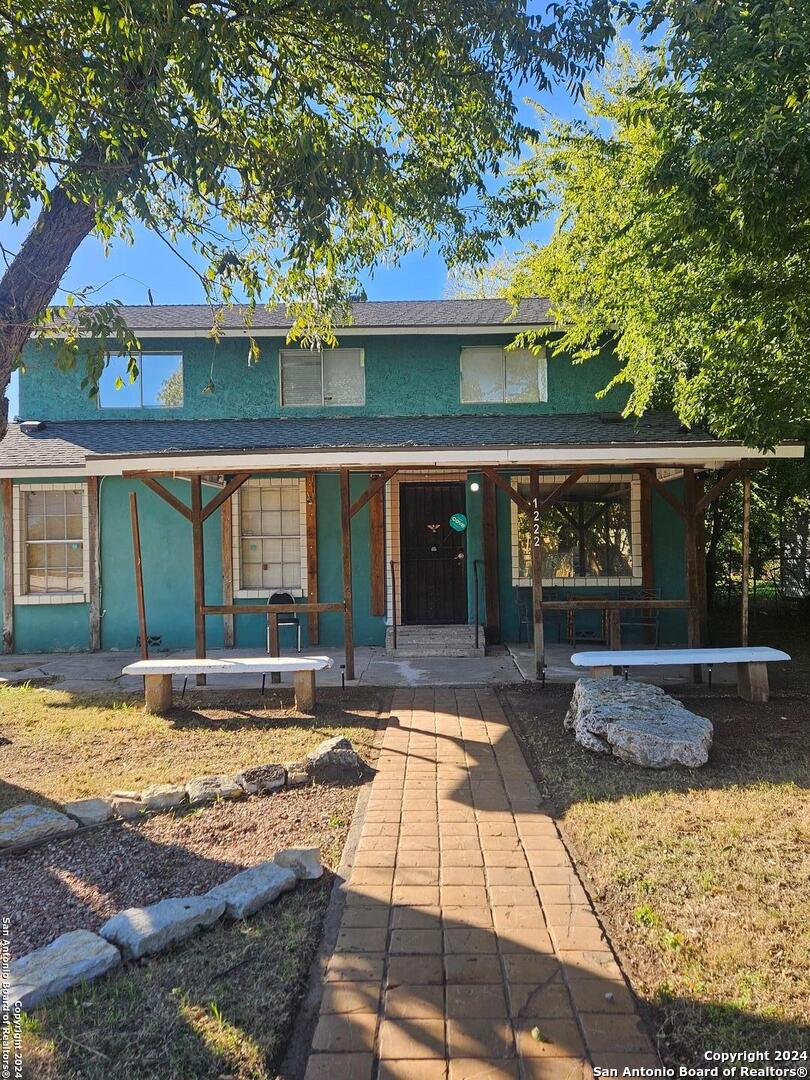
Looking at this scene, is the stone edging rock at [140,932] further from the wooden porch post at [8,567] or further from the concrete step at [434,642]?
the wooden porch post at [8,567]

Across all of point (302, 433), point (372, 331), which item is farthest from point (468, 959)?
point (372, 331)

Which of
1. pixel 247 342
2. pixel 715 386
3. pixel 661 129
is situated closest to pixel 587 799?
pixel 715 386

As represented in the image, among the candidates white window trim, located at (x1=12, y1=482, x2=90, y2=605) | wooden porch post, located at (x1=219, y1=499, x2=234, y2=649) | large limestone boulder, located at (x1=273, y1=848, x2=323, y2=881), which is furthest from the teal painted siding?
large limestone boulder, located at (x1=273, y1=848, x2=323, y2=881)

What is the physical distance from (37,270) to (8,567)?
6488 millimetres

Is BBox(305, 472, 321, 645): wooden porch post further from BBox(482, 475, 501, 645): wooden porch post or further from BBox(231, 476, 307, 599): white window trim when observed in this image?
BBox(482, 475, 501, 645): wooden porch post

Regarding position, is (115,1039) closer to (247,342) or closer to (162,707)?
(162,707)

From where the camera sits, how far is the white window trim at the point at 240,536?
33.0 feet

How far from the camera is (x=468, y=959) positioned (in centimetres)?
251

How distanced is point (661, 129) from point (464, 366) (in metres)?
5.40

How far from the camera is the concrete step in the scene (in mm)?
9164

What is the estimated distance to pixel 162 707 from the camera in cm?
653

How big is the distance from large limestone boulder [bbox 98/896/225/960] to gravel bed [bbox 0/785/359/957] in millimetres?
276

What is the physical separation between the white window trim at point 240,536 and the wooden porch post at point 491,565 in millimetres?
2860

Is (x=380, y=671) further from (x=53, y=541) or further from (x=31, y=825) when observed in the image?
(x=53, y=541)
